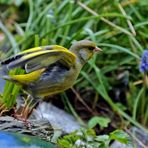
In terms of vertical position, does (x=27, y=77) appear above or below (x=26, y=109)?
above

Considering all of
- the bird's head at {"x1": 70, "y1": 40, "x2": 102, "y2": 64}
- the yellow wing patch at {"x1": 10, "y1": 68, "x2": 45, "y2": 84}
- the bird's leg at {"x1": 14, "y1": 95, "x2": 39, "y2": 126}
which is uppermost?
the bird's head at {"x1": 70, "y1": 40, "x2": 102, "y2": 64}

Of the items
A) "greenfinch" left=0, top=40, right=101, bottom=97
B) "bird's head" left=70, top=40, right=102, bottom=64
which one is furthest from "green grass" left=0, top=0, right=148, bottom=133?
"greenfinch" left=0, top=40, right=101, bottom=97

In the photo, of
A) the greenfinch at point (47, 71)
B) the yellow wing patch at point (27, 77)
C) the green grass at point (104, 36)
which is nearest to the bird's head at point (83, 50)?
the greenfinch at point (47, 71)

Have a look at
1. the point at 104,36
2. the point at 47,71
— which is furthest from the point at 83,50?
the point at 104,36

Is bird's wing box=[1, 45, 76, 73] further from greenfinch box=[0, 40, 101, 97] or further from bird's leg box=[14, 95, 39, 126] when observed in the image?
bird's leg box=[14, 95, 39, 126]

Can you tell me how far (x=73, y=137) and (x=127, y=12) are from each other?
169 centimetres

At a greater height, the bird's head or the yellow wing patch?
the bird's head

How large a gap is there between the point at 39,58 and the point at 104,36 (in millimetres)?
1437

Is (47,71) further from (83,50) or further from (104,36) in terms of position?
(104,36)

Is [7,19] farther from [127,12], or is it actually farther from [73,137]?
[73,137]

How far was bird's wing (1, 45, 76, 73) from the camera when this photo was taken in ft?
5.55

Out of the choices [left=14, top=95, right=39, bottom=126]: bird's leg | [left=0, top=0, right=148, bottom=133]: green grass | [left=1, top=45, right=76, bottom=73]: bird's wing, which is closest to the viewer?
[left=1, top=45, right=76, bottom=73]: bird's wing

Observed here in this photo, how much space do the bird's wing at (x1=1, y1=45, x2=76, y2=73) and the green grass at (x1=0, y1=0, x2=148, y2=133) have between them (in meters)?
1.06

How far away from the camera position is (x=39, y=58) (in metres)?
1.78
